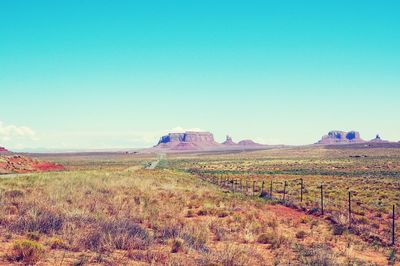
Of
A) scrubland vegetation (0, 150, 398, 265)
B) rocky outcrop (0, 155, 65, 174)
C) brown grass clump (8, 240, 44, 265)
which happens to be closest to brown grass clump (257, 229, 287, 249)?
scrubland vegetation (0, 150, 398, 265)

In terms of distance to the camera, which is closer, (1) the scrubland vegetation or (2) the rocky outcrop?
(1) the scrubland vegetation

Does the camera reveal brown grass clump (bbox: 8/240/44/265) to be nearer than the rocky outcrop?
Yes

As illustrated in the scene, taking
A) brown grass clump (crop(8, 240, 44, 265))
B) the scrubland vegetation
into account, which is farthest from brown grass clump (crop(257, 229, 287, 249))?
brown grass clump (crop(8, 240, 44, 265))

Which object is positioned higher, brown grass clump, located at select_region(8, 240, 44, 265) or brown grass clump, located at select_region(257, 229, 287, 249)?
brown grass clump, located at select_region(8, 240, 44, 265)

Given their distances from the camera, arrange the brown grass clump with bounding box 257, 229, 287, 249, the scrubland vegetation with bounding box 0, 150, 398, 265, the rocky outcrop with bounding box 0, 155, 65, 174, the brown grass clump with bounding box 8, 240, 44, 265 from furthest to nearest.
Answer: the rocky outcrop with bounding box 0, 155, 65, 174 < the brown grass clump with bounding box 257, 229, 287, 249 < the scrubland vegetation with bounding box 0, 150, 398, 265 < the brown grass clump with bounding box 8, 240, 44, 265

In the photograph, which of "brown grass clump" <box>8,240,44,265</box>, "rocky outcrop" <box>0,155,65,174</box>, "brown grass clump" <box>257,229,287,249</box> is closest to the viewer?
"brown grass clump" <box>8,240,44,265</box>

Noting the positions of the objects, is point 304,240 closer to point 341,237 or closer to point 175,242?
point 341,237

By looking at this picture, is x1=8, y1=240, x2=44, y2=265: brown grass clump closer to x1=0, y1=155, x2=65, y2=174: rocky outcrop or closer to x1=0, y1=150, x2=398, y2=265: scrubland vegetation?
x1=0, y1=150, x2=398, y2=265: scrubland vegetation

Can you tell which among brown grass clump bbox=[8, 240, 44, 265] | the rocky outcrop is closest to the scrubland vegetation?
brown grass clump bbox=[8, 240, 44, 265]

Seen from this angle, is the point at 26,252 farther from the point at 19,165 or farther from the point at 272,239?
the point at 19,165

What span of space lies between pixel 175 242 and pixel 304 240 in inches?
208

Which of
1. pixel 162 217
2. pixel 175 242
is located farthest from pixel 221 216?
pixel 175 242

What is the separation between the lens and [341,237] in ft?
45.3

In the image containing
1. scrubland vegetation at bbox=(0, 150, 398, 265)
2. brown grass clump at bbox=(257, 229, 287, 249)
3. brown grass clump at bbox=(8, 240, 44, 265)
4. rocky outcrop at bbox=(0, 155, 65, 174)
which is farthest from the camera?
rocky outcrop at bbox=(0, 155, 65, 174)
